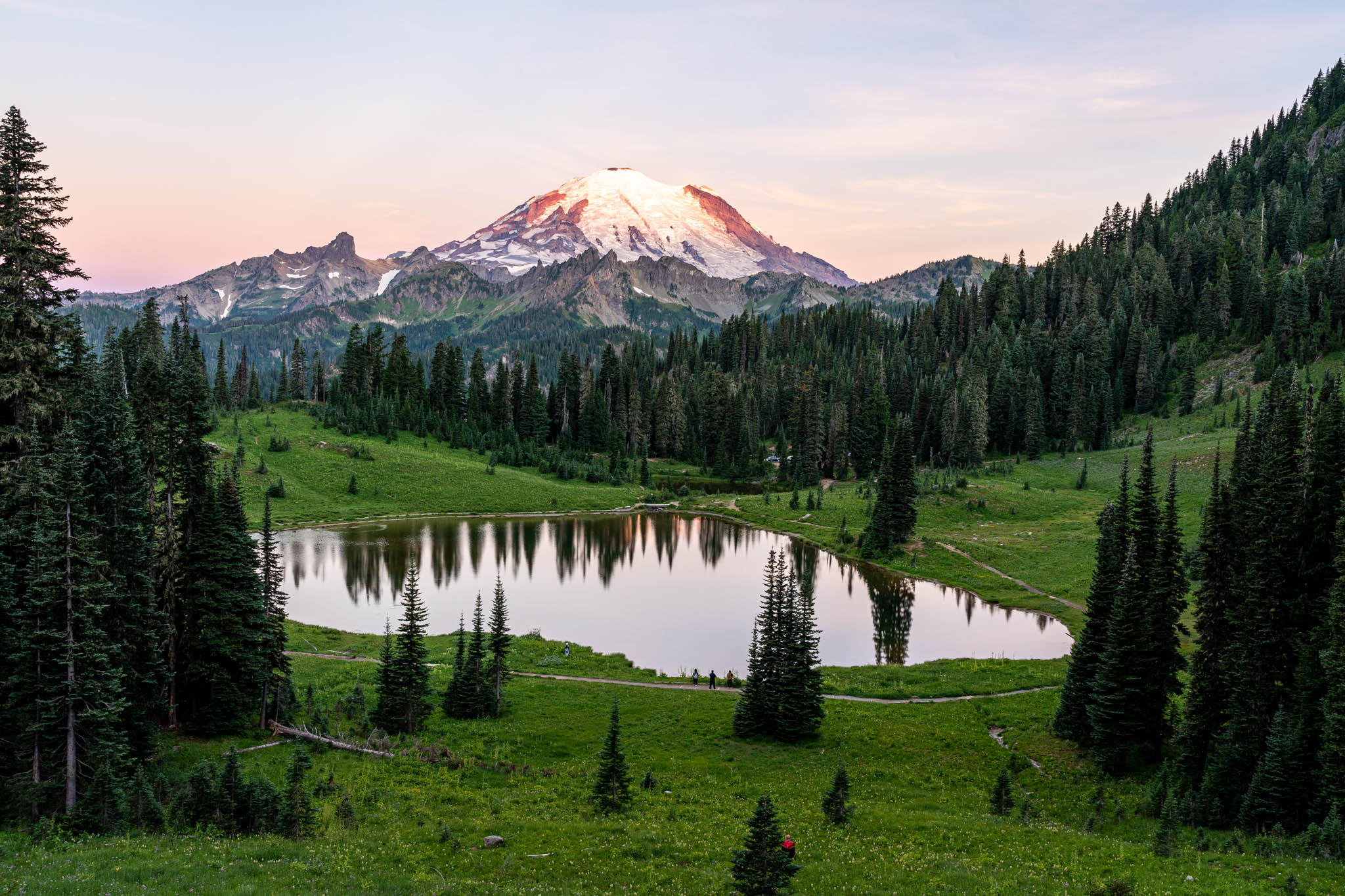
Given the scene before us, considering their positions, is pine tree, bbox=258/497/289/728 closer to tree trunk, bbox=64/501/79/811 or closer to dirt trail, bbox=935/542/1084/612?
tree trunk, bbox=64/501/79/811

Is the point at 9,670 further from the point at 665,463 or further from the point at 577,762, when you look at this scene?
the point at 665,463

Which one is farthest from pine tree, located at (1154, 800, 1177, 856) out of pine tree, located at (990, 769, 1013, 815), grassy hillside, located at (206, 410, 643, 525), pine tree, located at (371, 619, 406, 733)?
grassy hillside, located at (206, 410, 643, 525)

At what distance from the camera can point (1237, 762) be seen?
25.7 metres

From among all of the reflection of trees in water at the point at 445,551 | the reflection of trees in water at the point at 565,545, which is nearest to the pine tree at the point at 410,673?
the reflection of trees in water at the point at 445,551

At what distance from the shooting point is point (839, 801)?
24.0 m

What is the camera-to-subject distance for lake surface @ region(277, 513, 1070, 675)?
55.0m

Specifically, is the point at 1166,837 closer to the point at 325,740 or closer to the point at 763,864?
the point at 763,864

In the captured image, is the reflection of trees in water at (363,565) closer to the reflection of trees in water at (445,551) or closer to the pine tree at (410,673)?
the reflection of trees in water at (445,551)

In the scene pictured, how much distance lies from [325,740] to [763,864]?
2307 centimetres

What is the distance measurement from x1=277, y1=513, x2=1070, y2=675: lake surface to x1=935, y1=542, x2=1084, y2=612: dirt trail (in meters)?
3.38

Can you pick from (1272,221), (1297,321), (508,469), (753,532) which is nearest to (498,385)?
(508,469)

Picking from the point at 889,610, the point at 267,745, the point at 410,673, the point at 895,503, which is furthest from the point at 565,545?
the point at 267,745

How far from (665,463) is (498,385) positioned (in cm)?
3801

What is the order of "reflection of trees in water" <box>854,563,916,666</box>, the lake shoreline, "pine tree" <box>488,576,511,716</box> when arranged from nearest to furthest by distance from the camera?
"pine tree" <box>488,576,511,716</box>, "reflection of trees in water" <box>854,563,916,666</box>, the lake shoreline
